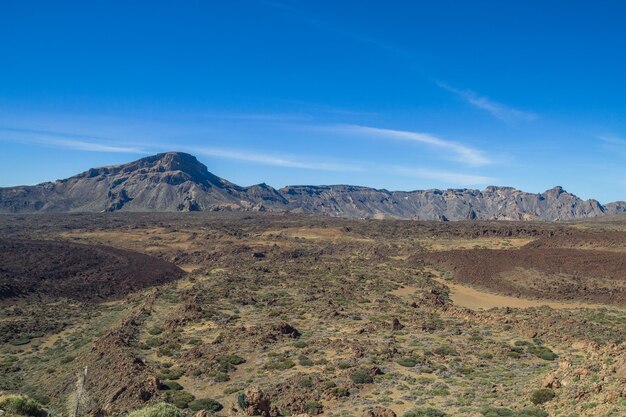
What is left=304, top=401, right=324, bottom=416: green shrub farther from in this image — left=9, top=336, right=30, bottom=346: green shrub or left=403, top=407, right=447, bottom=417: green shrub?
left=9, top=336, right=30, bottom=346: green shrub

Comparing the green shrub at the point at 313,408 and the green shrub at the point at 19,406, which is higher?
the green shrub at the point at 19,406

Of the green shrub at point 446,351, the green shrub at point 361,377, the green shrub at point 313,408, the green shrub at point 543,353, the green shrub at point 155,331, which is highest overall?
the green shrub at point 543,353

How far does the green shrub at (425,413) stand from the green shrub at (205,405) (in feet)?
30.6

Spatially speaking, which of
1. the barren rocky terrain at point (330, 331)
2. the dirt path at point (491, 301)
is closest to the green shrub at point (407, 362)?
the barren rocky terrain at point (330, 331)

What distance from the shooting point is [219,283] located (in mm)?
56656

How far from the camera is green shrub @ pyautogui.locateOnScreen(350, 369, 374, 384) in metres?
24.9

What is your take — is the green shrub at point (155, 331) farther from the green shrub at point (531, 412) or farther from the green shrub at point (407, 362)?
the green shrub at point (531, 412)

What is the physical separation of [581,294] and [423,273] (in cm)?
2073

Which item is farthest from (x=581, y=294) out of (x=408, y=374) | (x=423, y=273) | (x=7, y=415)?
(x=7, y=415)

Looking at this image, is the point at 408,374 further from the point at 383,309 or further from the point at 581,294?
the point at 581,294

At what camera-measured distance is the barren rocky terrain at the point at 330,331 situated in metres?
22.4

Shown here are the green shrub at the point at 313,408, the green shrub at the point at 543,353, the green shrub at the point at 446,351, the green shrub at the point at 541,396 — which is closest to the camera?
the green shrub at the point at 541,396

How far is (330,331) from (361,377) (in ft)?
34.4

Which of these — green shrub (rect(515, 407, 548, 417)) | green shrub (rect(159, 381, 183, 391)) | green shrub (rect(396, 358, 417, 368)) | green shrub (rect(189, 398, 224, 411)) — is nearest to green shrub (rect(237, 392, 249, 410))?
green shrub (rect(189, 398, 224, 411))
